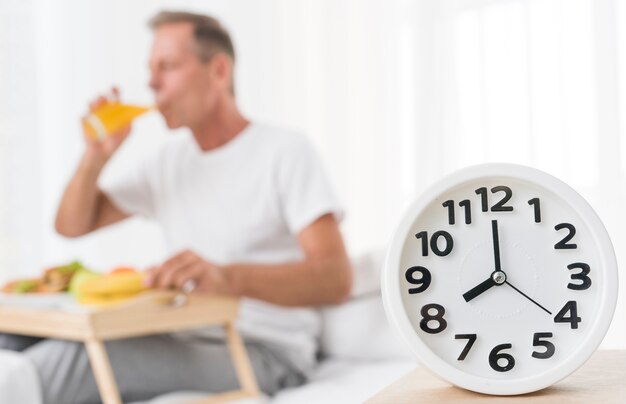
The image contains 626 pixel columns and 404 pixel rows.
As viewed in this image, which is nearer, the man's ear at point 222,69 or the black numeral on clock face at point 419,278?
the black numeral on clock face at point 419,278

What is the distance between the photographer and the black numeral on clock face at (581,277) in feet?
2.73

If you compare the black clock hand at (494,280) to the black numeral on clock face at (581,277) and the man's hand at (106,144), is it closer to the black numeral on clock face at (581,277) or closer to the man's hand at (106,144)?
the black numeral on clock face at (581,277)

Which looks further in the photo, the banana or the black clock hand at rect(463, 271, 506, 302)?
the banana

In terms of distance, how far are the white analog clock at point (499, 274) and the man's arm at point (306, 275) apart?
122cm

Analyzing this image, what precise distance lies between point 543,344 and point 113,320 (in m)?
1.10

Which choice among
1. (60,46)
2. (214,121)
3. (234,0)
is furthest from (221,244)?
(60,46)

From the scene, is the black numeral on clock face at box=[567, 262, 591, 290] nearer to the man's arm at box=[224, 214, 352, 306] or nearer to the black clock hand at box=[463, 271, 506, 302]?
the black clock hand at box=[463, 271, 506, 302]

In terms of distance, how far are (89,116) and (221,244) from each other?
1.59ft

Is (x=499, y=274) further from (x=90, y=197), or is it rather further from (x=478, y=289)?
(x=90, y=197)

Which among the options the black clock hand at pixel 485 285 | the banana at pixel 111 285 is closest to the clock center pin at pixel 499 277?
the black clock hand at pixel 485 285

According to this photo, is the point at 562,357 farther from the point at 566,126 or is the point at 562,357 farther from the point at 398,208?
the point at 398,208

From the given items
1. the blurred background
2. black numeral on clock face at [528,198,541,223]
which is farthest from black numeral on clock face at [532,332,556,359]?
the blurred background

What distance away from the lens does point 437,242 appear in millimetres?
854

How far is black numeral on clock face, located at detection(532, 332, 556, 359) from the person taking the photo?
0.82 meters
